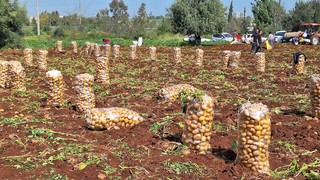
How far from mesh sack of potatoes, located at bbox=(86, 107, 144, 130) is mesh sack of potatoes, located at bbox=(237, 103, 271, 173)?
2442 millimetres

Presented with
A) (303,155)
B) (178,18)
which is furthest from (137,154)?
(178,18)

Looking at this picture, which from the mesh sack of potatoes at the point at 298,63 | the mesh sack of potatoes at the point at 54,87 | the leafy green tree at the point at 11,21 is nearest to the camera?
the mesh sack of potatoes at the point at 54,87

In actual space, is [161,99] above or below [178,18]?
below

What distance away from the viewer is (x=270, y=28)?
190 ft

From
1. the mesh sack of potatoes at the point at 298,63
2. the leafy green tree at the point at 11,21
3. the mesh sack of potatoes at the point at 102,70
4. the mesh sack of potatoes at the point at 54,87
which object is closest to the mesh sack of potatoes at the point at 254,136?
the mesh sack of potatoes at the point at 54,87

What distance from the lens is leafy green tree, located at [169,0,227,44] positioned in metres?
41.9

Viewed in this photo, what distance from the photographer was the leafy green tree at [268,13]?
60.5 m

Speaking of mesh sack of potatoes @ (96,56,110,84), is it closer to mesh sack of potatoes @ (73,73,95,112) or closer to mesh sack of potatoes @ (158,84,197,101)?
mesh sack of potatoes @ (158,84,197,101)

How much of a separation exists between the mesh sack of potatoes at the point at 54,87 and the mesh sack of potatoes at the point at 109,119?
216 cm

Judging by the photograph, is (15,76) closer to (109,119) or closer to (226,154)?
(109,119)

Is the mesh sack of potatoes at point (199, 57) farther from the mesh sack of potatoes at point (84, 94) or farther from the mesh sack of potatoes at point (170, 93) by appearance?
the mesh sack of potatoes at point (84, 94)

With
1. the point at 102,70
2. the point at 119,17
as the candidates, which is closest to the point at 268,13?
the point at 119,17

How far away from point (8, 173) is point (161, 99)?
5.06 metres

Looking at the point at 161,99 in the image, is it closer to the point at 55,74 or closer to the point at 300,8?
the point at 55,74
